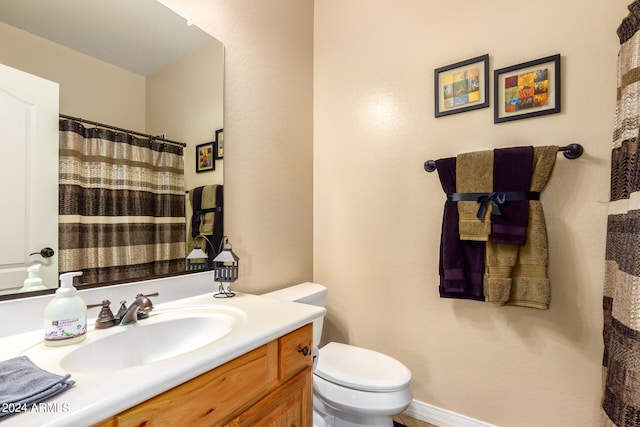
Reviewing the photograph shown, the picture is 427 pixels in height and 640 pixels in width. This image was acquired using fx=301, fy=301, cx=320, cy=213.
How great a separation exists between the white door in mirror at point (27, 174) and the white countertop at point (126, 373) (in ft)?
0.71

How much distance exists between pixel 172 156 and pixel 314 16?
1.48 metres

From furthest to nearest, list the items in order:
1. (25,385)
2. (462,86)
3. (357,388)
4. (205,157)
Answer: (462,86) < (205,157) < (357,388) < (25,385)

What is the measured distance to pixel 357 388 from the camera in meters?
1.24

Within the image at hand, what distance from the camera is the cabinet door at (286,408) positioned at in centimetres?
83

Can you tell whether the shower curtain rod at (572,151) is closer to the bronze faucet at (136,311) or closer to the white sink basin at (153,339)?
the white sink basin at (153,339)

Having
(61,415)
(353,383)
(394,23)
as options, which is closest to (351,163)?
(394,23)


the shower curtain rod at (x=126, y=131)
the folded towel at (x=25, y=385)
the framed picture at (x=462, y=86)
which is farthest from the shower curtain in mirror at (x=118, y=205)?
the framed picture at (x=462, y=86)

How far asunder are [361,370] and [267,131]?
129 cm

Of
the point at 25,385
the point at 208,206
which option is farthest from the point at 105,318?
the point at 208,206

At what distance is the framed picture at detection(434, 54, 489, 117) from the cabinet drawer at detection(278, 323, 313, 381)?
4.20 ft

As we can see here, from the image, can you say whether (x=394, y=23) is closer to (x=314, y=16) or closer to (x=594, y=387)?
(x=314, y=16)

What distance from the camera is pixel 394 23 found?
68.6 inches

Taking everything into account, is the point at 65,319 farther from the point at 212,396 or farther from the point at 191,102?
the point at 191,102

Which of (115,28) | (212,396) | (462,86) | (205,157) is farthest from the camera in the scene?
(462,86)
